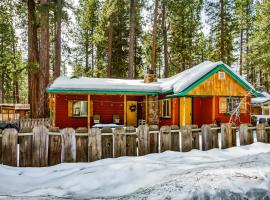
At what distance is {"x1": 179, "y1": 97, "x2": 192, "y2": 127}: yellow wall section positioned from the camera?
744 inches

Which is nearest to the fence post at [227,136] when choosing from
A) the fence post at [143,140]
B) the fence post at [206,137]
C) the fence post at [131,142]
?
the fence post at [206,137]

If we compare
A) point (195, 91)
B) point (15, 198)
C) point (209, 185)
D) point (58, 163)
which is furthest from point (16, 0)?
point (209, 185)

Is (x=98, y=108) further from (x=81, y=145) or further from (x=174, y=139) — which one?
(x=81, y=145)

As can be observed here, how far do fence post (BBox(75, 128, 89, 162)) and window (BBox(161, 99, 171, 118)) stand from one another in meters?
14.2

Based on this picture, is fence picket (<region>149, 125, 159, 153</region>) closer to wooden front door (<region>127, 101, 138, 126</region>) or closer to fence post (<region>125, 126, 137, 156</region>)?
fence post (<region>125, 126, 137, 156</region>)

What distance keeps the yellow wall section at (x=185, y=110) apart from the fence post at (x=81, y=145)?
494 inches

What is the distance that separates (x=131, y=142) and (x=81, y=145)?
1288 mm

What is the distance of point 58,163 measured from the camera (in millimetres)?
6699

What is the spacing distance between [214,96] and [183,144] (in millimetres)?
12585

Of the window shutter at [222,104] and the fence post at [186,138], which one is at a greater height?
the window shutter at [222,104]

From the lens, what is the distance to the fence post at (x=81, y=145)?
6812mm

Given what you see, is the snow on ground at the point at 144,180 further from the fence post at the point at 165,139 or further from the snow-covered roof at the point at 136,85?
the snow-covered roof at the point at 136,85

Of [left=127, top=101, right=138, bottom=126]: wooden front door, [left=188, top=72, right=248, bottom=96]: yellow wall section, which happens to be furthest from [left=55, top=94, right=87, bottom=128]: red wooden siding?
[left=188, top=72, right=248, bottom=96]: yellow wall section

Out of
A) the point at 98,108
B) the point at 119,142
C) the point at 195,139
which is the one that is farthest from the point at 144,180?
A: the point at 98,108
